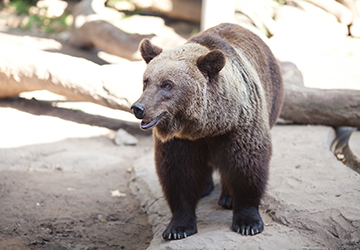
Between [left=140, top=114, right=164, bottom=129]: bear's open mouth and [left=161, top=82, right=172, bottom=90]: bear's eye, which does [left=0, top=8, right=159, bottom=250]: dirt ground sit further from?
[left=161, top=82, right=172, bottom=90]: bear's eye

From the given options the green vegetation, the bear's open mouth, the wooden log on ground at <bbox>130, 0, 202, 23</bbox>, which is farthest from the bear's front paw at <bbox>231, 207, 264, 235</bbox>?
the green vegetation

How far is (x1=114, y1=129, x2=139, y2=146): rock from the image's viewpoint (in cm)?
706

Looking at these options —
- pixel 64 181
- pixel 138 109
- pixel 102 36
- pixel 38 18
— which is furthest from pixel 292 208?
pixel 38 18

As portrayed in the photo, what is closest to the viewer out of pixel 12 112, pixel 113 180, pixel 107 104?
pixel 113 180

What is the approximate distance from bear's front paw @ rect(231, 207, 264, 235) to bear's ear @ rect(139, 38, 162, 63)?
1.88m

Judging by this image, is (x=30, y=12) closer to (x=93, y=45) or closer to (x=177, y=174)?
(x=93, y=45)

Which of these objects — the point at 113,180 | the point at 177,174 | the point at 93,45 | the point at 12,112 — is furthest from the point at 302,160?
the point at 93,45

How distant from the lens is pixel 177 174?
3.81m

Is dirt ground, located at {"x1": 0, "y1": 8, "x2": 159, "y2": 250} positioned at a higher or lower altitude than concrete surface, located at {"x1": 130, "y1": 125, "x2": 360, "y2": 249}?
lower

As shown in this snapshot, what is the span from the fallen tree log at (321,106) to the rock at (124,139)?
9.61ft

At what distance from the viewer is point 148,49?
3588mm

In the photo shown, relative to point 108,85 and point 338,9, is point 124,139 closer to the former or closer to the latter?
point 108,85

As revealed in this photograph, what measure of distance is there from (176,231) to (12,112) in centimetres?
536

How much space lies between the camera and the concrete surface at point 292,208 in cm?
348
